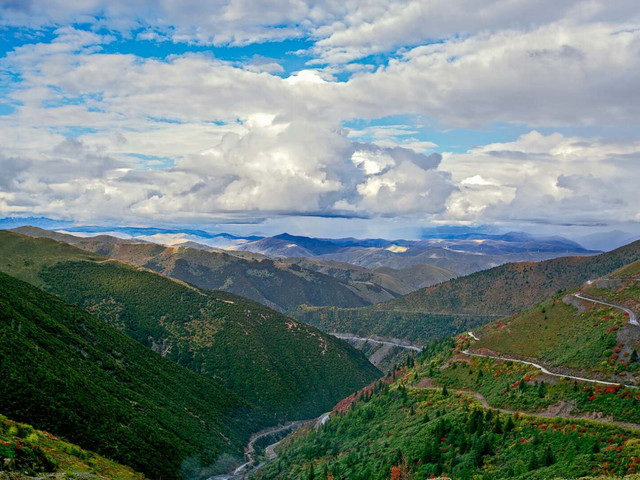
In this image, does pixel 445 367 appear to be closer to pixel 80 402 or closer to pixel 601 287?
pixel 601 287

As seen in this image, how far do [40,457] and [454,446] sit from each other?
57.0m

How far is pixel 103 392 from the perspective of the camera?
366ft

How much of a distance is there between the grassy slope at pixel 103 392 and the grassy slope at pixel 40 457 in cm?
1763

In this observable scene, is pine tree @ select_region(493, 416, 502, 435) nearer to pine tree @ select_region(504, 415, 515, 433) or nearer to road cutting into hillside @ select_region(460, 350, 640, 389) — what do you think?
pine tree @ select_region(504, 415, 515, 433)

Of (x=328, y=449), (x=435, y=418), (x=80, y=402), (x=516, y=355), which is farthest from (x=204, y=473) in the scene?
(x=516, y=355)

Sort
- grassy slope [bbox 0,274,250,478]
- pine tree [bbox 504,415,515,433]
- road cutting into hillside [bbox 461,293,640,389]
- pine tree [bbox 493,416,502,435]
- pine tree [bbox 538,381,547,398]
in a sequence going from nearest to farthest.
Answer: pine tree [bbox 504,415,515,433] < pine tree [bbox 493,416,502,435] < pine tree [bbox 538,381,547,398] < road cutting into hillside [bbox 461,293,640,389] < grassy slope [bbox 0,274,250,478]

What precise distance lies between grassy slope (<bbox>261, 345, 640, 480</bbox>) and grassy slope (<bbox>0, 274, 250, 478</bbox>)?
1196 inches

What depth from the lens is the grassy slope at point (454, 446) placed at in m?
60.8

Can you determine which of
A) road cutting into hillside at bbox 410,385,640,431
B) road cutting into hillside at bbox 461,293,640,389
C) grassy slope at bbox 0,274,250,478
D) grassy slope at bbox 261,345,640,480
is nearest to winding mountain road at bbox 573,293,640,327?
road cutting into hillside at bbox 461,293,640,389

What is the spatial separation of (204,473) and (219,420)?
4821cm

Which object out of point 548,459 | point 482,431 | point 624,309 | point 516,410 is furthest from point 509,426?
point 624,309

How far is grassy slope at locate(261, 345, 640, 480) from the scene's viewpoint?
200 ft

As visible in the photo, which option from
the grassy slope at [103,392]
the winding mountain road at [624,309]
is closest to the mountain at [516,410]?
the winding mountain road at [624,309]

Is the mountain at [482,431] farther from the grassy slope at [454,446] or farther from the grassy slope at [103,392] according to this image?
the grassy slope at [103,392]
